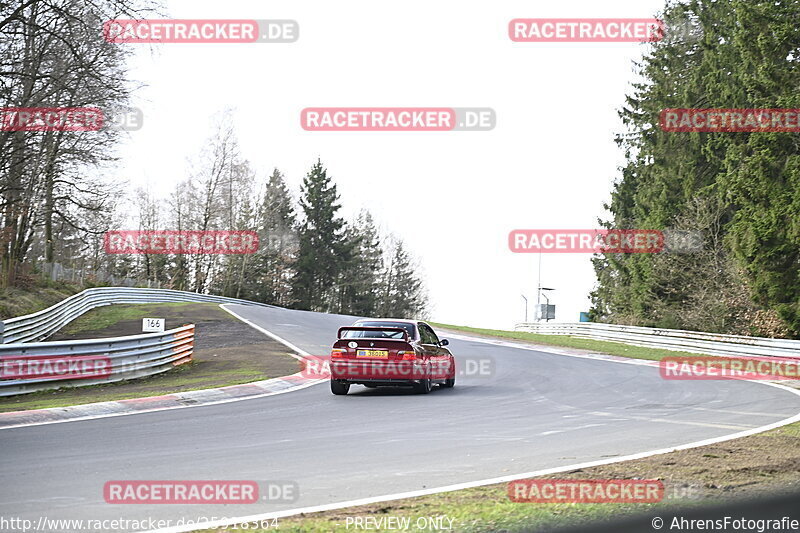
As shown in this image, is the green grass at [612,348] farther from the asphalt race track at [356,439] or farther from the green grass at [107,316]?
the green grass at [107,316]

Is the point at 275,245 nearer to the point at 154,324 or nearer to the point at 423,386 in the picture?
the point at 154,324

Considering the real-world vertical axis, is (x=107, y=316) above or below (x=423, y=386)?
above

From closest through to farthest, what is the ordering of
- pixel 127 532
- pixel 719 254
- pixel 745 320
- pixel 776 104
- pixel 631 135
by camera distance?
pixel 127 532, pixel 776 104, pixel 745 320, pixel 719 254, pixel 631 135

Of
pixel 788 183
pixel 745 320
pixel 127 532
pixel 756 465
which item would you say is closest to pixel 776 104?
pixel 788 183

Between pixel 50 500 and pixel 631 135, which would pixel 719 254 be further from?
pixel 50 500

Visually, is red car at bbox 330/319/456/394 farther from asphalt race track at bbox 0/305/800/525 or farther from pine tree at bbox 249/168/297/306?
pine tree at bbox 249/168/297/306

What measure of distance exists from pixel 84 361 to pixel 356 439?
8.95 metres

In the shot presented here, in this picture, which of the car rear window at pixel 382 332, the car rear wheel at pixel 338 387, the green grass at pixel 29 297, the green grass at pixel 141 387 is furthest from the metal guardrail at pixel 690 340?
the green grass at pixel 29 297

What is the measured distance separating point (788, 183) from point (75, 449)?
3089cm

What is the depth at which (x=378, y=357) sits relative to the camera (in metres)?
16.0

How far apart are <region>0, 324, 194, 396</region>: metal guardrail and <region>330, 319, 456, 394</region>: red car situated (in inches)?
206

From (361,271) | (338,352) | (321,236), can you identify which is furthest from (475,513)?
(361,271)

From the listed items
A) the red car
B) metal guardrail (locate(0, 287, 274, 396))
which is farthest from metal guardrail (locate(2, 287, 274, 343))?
the red car

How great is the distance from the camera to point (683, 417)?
13141 mm
